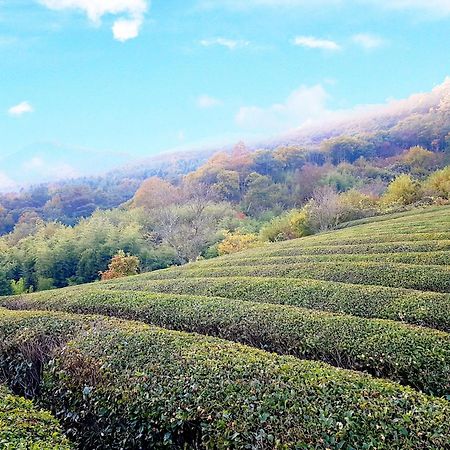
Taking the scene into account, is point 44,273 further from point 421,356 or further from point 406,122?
point 406,122

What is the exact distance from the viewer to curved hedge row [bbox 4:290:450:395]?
250 inches

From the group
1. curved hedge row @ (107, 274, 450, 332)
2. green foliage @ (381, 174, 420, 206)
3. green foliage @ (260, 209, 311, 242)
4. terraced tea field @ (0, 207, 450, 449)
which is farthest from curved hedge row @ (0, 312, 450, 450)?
green foliage @ (381, 174, 420, 206)

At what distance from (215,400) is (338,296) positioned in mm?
5431

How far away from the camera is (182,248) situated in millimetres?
34969

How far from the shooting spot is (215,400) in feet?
17.1

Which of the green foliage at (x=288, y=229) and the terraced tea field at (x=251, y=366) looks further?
the green foliage at (x=288, y=229)

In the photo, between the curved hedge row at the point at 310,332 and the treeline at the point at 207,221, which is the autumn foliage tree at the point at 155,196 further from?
the curved hedge row at the point at 310,332

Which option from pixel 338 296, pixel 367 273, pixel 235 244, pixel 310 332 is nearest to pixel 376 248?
pixel 367 273

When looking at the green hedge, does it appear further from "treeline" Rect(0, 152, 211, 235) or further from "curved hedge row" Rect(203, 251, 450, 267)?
"treeline" Rect(0, 152, 211, 235)

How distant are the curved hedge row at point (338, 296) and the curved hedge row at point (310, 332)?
1.07 m

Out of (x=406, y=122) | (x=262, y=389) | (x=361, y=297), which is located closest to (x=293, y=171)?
(x=406, y=122)

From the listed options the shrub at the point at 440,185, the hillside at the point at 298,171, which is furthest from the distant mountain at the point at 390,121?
the shrub at the point at 440,185

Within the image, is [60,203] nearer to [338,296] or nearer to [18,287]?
[18,287]

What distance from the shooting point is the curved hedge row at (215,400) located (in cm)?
447
